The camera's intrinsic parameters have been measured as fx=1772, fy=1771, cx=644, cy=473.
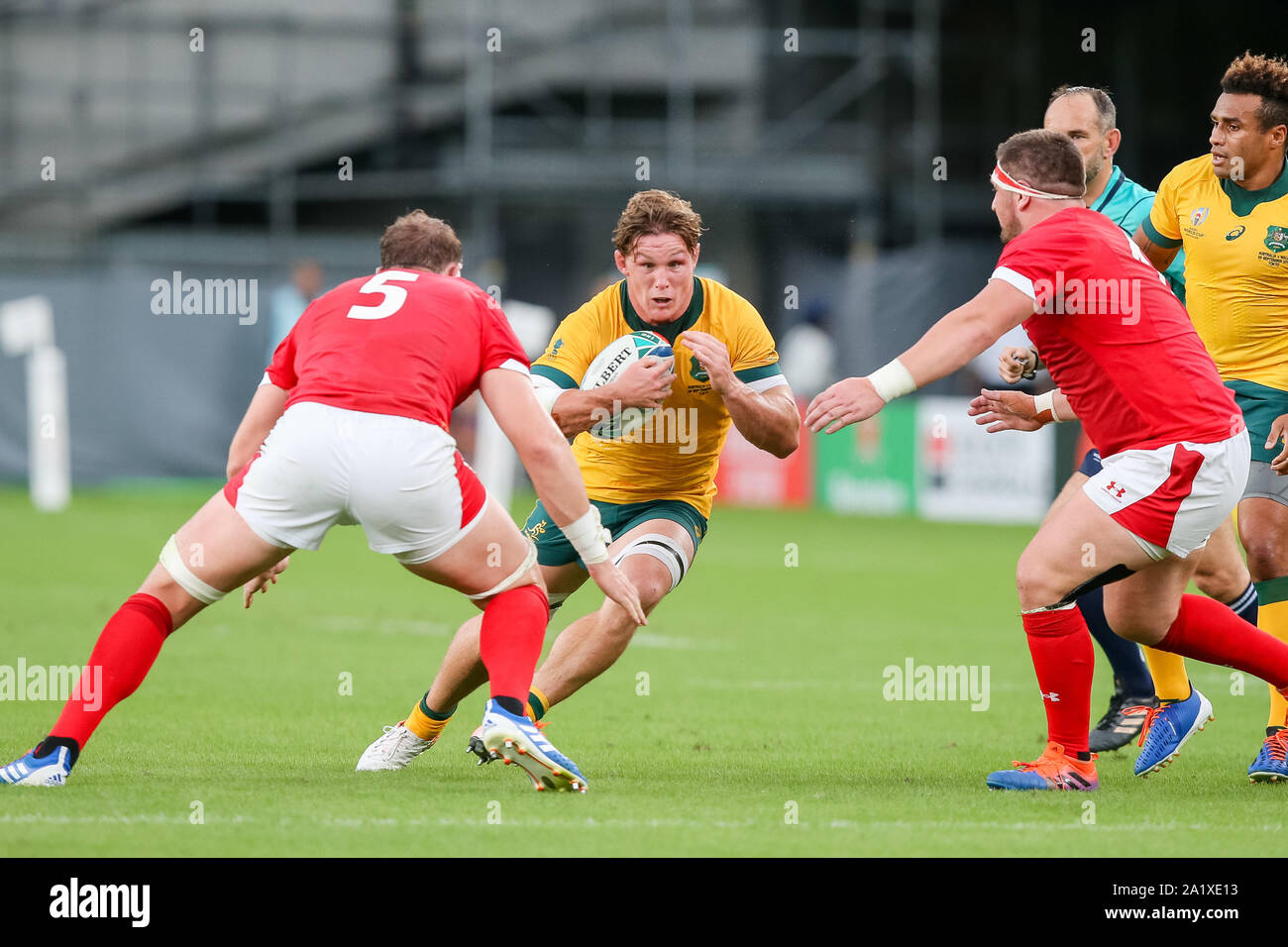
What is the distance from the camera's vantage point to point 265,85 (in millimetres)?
29578

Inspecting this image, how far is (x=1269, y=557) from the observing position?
7281 mm

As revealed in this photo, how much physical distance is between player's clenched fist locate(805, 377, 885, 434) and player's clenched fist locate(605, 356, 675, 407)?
1.02 m

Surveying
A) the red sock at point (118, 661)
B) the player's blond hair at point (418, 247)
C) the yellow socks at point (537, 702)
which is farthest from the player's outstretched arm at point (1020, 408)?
the red sock at point (118, 661)

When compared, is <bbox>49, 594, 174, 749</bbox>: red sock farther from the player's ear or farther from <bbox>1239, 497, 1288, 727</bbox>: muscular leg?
the player's ear

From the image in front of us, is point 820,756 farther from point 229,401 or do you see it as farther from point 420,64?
point 420,64

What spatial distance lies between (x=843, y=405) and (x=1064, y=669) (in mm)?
1410

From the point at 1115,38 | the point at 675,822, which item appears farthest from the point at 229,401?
the point at 675,822

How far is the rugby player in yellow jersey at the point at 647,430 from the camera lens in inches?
270

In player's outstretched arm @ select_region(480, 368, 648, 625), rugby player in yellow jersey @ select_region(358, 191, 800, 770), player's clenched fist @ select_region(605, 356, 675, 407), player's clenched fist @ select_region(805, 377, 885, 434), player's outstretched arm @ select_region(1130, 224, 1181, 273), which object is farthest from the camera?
player's outstretched arm @ select_region(1130, 224, 1181, 273)

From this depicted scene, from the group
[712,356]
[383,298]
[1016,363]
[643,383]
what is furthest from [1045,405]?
[383,298]

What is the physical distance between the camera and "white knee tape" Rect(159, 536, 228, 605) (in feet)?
19.4

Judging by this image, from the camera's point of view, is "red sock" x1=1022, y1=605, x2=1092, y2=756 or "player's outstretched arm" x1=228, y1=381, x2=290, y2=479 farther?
"red sock" x1=1022, y1=605, x2=1092, y2=756

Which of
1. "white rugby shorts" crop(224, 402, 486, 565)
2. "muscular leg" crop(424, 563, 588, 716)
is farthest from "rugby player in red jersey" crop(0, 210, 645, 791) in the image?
"muscular leg" crop(424, 563, 588, 716)

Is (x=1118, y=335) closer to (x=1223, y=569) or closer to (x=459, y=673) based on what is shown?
(x=1223, y=569)
